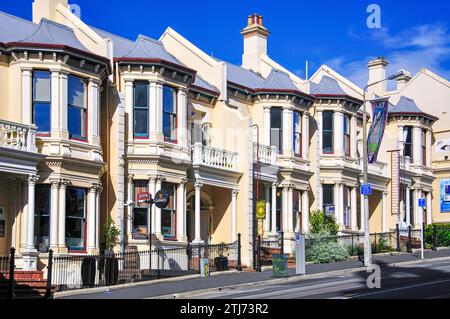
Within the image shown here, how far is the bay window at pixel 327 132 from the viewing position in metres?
44.0

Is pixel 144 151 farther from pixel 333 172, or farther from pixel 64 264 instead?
pixel 333 172

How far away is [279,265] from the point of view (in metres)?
30.6

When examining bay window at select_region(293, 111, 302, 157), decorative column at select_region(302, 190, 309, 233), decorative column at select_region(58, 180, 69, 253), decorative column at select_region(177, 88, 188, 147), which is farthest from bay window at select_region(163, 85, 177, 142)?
decorative column at select_region(302, 190, 309, 233)

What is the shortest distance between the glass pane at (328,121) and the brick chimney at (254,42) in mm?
5095

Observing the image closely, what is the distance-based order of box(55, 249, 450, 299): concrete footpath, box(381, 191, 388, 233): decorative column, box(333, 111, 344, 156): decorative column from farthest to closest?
box(381, 191, 388, 233): decorative column → box(333, 111, 344, 156): decorative column → box(55, 249, 450, 299): concrete footpath

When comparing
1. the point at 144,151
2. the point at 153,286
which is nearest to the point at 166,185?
the point at 144,151

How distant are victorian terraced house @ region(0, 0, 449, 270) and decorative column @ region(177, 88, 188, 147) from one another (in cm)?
5

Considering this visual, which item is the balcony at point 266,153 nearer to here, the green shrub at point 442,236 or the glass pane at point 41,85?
the glass pane at point 41,85

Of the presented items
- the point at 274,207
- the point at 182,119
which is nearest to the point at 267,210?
the point at 274,207

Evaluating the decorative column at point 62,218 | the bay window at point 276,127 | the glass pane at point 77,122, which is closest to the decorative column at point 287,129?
the bay window at point 276,127

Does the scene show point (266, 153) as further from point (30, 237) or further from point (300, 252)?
point (30, 237)

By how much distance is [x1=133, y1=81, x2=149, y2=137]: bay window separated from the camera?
33.5 m

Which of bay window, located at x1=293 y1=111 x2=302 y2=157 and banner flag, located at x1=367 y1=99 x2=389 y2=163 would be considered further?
bay window, located at x1=293 y1=111 x2=302 y2=157

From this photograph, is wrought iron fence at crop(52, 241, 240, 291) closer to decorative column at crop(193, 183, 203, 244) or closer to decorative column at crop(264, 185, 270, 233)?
decorative column at crop(193, 183, 203, 244)
